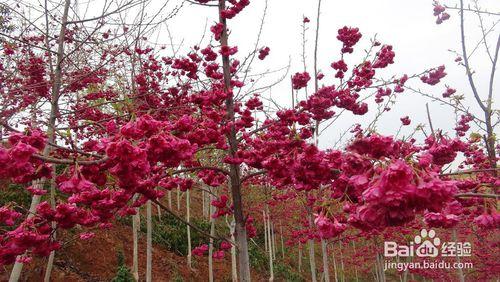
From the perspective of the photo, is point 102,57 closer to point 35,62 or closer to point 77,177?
point 35,62

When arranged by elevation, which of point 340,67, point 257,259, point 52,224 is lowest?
point 257,259

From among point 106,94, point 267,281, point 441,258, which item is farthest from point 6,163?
point 441,258

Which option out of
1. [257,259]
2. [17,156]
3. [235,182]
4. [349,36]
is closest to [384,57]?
[349,36]

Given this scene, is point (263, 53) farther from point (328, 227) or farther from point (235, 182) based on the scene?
point (328, 227)

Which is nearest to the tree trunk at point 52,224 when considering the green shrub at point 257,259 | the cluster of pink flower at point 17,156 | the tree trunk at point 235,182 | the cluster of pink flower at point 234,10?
the tree trunk at point 235,182

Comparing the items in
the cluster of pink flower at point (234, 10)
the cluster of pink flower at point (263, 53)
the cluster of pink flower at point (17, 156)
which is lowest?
the cluster of pink flower at point (17, 156)

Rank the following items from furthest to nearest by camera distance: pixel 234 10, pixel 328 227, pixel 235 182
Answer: pixel 234 10, pixel 235 182, pixel 328 227

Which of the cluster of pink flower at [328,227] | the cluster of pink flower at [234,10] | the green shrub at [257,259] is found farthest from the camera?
the green shrub at [257,259]

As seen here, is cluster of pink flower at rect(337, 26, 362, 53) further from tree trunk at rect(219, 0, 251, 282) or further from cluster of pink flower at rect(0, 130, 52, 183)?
cluster of pink flower at rect(0, 130, 52, 183)

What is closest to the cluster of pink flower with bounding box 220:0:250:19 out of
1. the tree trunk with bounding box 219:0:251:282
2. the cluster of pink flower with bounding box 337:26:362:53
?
the tree trunk with bounding box 219:0:251:282

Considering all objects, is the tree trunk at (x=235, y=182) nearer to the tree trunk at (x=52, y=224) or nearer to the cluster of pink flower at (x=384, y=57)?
the cluster of pink flower at (x=384, y=57)

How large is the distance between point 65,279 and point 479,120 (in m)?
10.7

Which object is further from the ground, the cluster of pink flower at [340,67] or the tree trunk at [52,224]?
the cluster of pink flower at [340,67]

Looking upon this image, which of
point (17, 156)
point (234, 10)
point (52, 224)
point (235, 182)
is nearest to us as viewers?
point (17, 156)
